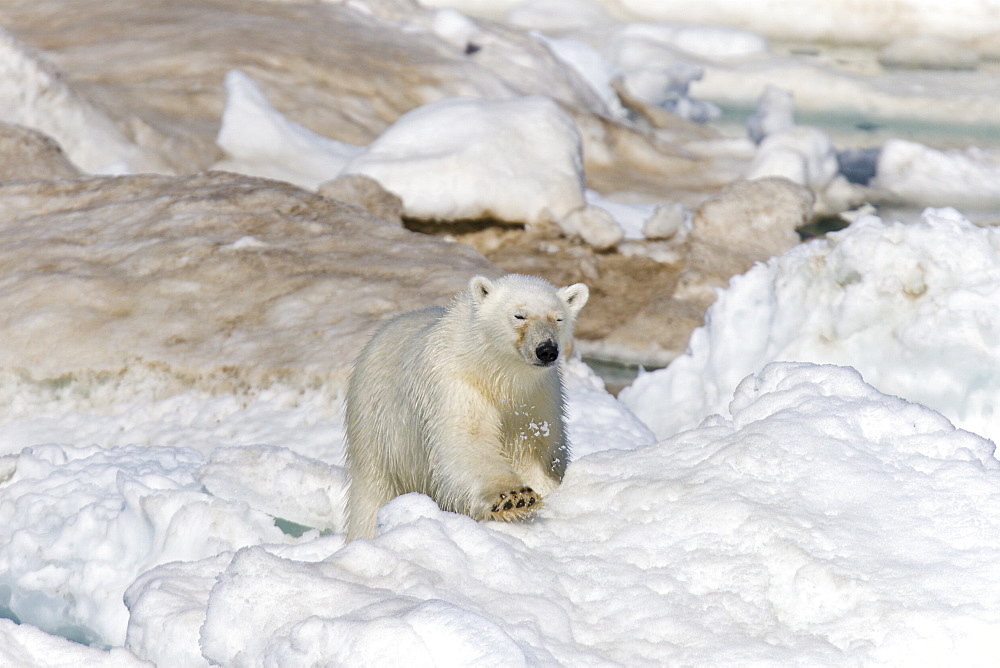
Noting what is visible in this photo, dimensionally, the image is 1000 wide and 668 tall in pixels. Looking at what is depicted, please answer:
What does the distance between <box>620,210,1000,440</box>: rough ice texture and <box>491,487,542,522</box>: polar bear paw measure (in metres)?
2.71

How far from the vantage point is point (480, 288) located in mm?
3941

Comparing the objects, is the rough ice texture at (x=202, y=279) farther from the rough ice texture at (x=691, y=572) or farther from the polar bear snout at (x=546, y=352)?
the rough ice texture at (x=691, y=572)

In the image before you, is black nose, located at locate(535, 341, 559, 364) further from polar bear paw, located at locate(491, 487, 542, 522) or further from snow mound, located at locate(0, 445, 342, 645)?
snow mound, located at locate(0, 445, 342, 645)

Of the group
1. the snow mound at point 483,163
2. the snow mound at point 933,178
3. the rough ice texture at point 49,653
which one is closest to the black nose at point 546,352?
the rough ice texture at point 49,653

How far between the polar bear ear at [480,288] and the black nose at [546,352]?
0.39 metres

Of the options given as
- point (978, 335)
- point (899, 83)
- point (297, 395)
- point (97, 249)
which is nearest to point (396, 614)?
point (297, 395)

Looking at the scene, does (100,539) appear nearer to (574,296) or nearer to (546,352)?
(546,352)

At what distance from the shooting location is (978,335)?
4.97 m

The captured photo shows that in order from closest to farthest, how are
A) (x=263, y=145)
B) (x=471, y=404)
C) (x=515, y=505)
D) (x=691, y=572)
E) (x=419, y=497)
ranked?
1. (x=691, y=572)
2. (x=419, y=497)
3. (x=515, y=505)
4. (x=471, y=404)
5. (x=263, y=145)

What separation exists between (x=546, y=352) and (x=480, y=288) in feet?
1.44

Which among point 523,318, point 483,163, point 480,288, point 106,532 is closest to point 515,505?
point 523,318

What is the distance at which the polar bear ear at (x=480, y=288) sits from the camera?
3912mm

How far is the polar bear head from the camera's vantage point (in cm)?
368

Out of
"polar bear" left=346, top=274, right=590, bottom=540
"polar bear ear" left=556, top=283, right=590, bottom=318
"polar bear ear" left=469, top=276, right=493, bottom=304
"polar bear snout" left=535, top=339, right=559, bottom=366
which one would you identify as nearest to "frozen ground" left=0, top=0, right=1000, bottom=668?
"polar bear" left=346, top=274, right=590, bottom=540
